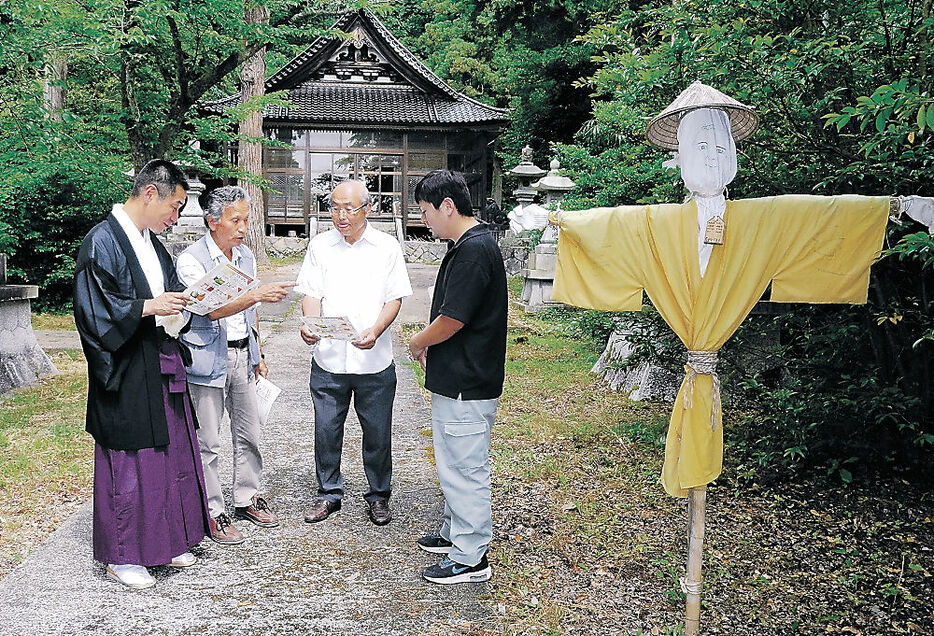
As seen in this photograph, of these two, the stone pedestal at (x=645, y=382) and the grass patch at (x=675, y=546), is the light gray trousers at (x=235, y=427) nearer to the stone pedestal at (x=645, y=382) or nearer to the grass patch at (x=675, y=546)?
the grass patch at (x=675, y=546)

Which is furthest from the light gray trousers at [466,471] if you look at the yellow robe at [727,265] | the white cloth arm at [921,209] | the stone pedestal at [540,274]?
the stone pedestal at [540,274]

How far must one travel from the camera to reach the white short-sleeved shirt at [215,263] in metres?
3.90

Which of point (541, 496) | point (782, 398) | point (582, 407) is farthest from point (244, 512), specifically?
point (582, 407)

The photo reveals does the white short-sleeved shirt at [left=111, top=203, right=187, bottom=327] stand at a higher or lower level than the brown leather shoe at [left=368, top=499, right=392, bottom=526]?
higher

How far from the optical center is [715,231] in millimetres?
3053

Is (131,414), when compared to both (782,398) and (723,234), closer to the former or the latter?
(723,234)

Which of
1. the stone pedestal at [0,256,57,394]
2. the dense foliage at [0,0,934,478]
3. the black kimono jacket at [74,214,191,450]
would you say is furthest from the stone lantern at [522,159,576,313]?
the black kimono jacket at [74,214,191,450]

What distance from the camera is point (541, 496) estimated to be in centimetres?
484

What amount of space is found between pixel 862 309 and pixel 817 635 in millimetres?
2082

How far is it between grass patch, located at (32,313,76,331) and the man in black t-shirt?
9251 mm

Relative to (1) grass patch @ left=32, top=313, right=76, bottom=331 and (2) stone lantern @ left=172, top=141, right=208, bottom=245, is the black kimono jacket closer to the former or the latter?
(1) grass patch @ left=32, top=313, right=76, bottom=331

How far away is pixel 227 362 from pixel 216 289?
0.63 metres

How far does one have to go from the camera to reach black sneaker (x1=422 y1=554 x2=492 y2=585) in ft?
11.7

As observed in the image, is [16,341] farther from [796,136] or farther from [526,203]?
[526,203]
